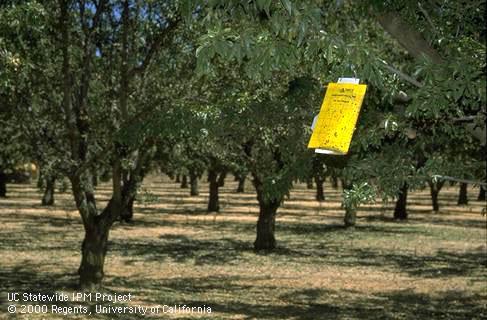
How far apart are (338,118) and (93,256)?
30.4 feet

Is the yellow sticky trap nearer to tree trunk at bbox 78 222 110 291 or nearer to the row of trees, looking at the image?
the row of trees

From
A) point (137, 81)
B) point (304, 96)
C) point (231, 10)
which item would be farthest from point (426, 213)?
point (231, 10)

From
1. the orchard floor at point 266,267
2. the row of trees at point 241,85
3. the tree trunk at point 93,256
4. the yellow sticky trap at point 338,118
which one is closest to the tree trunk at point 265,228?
the orchard floor at point 266,267

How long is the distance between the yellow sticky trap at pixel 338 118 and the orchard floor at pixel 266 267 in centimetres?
699

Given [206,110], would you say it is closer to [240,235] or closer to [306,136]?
[306,136]

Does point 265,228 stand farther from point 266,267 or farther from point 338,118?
point 338,118

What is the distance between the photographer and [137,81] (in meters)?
12.3

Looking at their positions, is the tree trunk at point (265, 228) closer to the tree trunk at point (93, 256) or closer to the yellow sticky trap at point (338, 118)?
the tree trunk at point (93, 256)

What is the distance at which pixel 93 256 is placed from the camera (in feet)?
39.5

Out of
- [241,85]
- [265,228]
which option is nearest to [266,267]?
[265,228]

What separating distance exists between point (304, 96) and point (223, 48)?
4.85 metres

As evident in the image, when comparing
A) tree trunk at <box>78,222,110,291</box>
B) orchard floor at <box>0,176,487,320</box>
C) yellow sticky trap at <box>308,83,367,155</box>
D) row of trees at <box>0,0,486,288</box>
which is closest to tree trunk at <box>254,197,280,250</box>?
orchard floor at <box>0,176,487,320</box>

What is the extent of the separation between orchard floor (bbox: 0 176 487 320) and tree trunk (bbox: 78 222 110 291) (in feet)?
1.27

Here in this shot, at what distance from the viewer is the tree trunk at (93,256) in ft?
39.5
